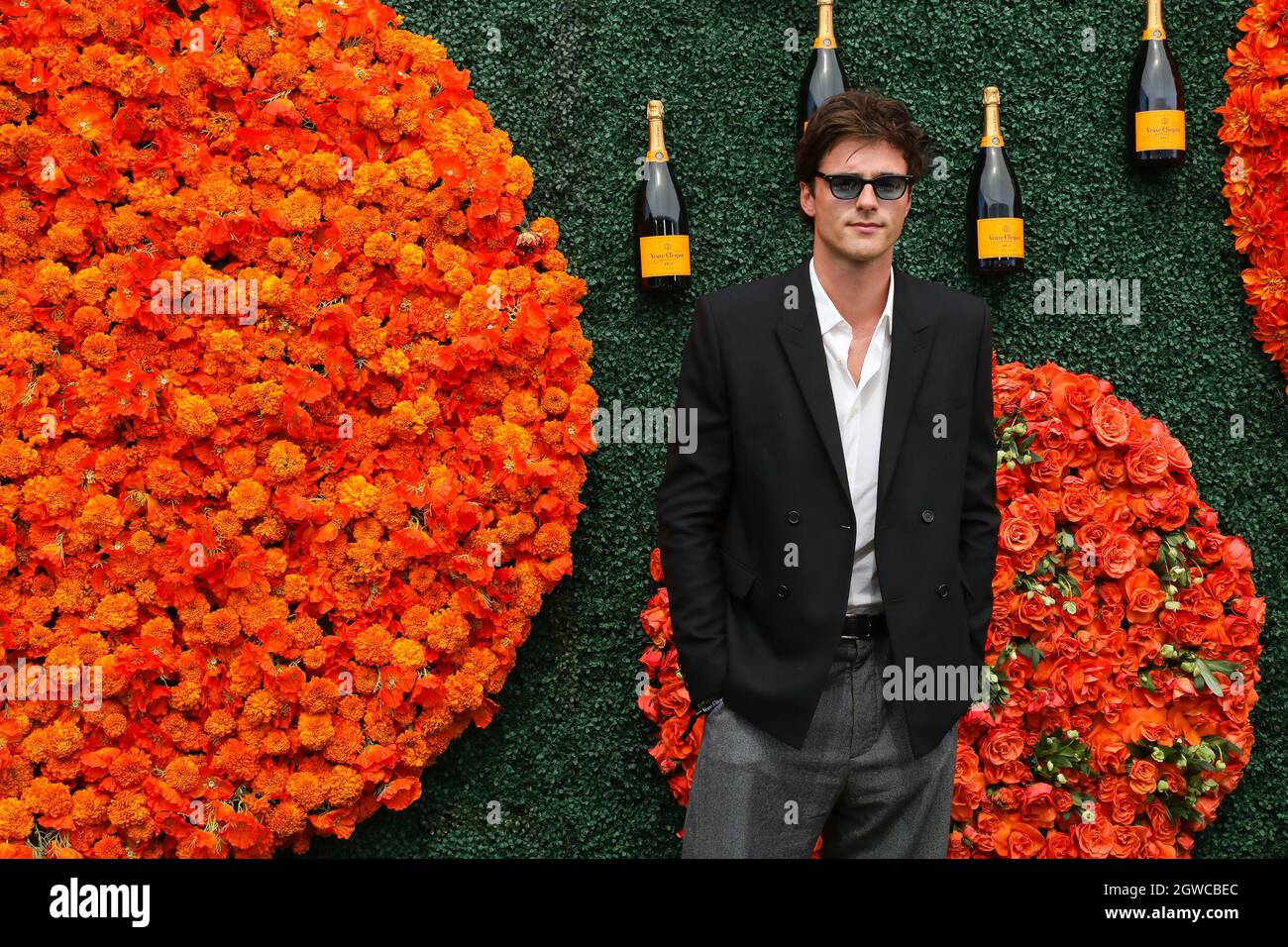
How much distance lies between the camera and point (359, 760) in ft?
10.2

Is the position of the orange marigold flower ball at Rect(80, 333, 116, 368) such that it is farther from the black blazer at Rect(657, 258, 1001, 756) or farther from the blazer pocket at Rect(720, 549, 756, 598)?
the blazer pocket at Rect(720, 549, 756, 598)

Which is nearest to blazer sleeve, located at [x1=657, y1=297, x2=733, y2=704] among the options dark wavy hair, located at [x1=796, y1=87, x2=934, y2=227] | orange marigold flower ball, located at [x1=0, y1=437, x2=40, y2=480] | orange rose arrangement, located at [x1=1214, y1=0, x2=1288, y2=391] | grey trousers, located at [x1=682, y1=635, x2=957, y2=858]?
grey trousers, located at [x1=682, y1=635, x2=957, y2=858]

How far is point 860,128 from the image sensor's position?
212 centimetres

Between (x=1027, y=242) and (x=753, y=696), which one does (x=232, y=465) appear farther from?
(x=1027, y=242)

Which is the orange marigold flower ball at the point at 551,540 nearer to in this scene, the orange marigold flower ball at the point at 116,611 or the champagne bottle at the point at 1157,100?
the orange marigold flower ball at the point at 116,611

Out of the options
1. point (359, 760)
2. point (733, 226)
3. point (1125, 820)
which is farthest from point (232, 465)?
point (1125, 820)

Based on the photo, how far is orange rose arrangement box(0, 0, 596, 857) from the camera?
299cm

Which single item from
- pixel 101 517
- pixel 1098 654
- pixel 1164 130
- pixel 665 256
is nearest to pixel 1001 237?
pixel 1164 130

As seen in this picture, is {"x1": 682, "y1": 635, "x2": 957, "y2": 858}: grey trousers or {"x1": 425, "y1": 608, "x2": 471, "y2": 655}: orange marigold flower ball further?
{"x1": 425, "y1": 608, "x2": 471, "y2": 655}: orange marigold flower ball

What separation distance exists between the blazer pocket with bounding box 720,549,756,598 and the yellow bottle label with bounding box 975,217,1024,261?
5.38 ft

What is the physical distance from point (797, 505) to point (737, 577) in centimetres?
18

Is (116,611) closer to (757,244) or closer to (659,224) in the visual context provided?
(659,224)

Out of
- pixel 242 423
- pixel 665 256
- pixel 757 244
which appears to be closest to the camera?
pixel 242 423

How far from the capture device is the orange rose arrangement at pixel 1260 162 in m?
3.33
